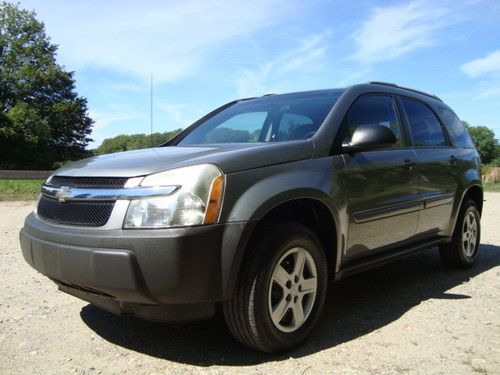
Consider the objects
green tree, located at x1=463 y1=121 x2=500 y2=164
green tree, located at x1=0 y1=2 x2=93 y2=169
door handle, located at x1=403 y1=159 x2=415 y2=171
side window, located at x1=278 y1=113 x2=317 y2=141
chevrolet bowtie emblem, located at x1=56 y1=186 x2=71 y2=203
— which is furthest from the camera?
green tree, located at x1=463 y1=121 x2=500 y2=164

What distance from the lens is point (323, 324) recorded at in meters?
3.67

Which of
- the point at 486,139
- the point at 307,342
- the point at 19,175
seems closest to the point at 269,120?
the point at 307,342

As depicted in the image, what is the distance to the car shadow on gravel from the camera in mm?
3129

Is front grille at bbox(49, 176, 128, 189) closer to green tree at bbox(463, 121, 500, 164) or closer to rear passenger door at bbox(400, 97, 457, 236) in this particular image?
rear passenger door at bbox(400, 97, 457, 236)

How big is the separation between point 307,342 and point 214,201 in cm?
125

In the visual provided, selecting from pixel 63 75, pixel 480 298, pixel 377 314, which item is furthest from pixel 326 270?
pixel 63 75

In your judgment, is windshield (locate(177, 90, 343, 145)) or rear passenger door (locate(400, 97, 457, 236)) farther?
rear passenger door (locate(400, 97, 457, 236))

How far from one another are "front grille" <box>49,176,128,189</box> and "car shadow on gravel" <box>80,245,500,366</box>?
1.01 meters

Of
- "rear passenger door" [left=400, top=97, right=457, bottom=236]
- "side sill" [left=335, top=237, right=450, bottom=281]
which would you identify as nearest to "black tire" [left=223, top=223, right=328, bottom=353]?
"side sill" [left=335, top=237, right=450, bottom=281]

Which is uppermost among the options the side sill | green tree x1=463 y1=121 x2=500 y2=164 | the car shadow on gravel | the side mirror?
green tree x1=463 y1=121 x2=500 y2=164

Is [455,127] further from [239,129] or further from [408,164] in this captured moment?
[239,129]

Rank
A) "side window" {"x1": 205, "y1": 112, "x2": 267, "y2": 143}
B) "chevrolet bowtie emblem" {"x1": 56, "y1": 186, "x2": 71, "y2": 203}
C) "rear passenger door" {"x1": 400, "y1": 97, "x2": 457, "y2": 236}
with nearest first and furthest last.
Answer: 1. "chevrolet bowtie emblem" {"x1": 56, "y1": 186, "x2": 71, "y2": 203}
2. "side window" {"x1": 205, "y1": 112, "x2": 267, "y2": 143}
3. "rear passenger door" {"x1": 400, "y1": 97, "x2": 457, "y2": 236}

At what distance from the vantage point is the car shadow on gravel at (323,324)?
3129 millimetres

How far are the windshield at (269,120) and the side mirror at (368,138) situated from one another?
0.90ft
